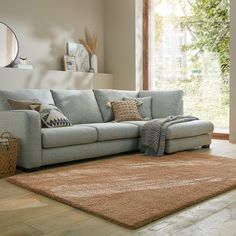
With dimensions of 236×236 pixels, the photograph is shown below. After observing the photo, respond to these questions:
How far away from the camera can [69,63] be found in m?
5.62

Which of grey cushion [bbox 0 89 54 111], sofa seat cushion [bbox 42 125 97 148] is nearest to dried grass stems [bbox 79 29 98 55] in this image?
grey cushion [bbox 0 89 54 111]

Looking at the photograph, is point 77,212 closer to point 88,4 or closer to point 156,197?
point 156,197

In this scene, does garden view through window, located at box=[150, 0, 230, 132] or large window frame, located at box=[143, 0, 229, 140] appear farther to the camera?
large window frame, located at box=[143, 0, 229, 140]

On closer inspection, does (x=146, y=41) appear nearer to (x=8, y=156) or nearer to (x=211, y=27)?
(x=211, y=27)

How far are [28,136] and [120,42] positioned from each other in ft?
12.1

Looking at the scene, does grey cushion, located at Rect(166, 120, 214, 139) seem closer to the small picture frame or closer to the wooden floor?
the wooden floor

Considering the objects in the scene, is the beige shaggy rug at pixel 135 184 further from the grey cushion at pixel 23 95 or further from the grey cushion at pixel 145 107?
the grey cushion at pixel 145 107

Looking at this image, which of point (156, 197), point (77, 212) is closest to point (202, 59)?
point (156, 197)

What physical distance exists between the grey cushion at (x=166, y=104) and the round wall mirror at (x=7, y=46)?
7.44 feet

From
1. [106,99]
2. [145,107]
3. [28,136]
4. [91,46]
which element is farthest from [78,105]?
[91,46]

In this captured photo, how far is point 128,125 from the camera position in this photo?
12.9 feet

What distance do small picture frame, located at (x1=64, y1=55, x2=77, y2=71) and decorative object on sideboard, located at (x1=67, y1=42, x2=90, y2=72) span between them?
8 centimetres

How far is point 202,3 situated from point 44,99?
3.36 m

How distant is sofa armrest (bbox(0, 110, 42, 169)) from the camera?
119 inches
